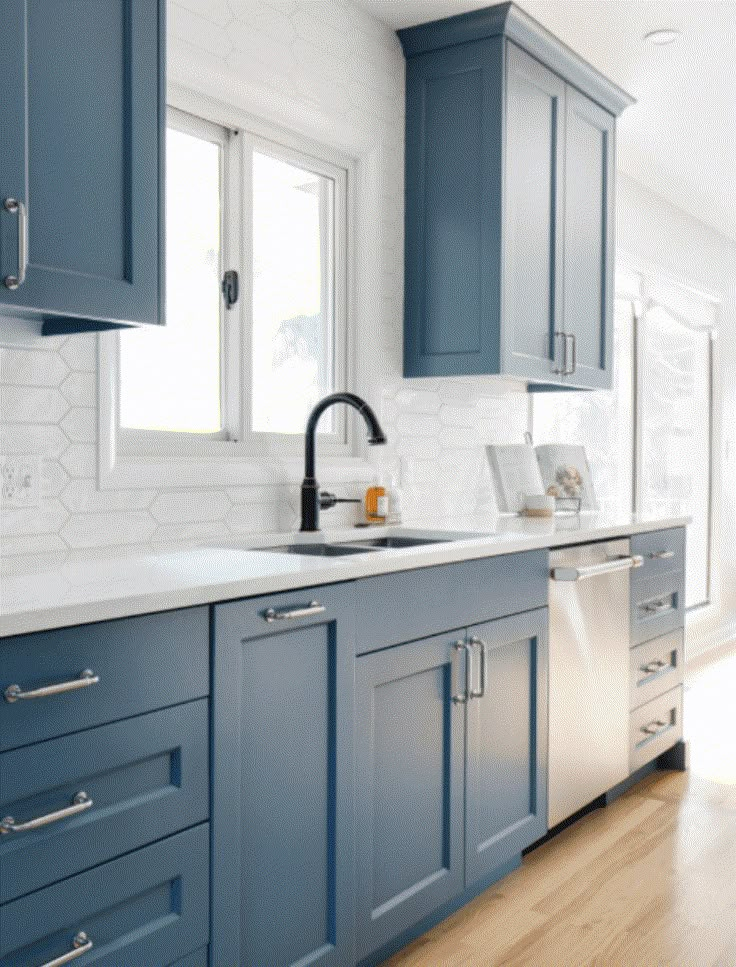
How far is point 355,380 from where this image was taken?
3105 mm

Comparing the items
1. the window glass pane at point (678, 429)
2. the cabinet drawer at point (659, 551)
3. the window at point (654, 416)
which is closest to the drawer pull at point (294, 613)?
the cabinet drawer at point (659, 551)

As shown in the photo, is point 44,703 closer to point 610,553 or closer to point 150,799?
point 150,799

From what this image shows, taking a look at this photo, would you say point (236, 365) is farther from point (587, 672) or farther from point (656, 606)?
point (656, 606)

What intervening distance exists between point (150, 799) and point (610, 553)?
189 centimetres

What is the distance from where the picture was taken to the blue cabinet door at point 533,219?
312 centimetres

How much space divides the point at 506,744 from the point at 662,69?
2.59 m

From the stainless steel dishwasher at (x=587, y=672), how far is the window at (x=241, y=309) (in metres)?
0.84

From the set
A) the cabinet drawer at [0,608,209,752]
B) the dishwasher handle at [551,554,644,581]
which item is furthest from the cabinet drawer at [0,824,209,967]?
the dishwasher handle at [551,554,644,581]

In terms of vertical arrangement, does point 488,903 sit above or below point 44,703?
below

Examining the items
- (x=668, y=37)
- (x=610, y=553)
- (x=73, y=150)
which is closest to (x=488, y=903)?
(x=610, y=553)

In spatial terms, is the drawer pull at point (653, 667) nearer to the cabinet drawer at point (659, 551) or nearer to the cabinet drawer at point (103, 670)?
the cabinet drawer at point (659, 551)

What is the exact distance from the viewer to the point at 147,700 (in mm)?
1483

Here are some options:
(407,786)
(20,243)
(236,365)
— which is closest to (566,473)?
(236,365)

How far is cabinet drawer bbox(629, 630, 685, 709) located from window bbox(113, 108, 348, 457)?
1238 millimetres
